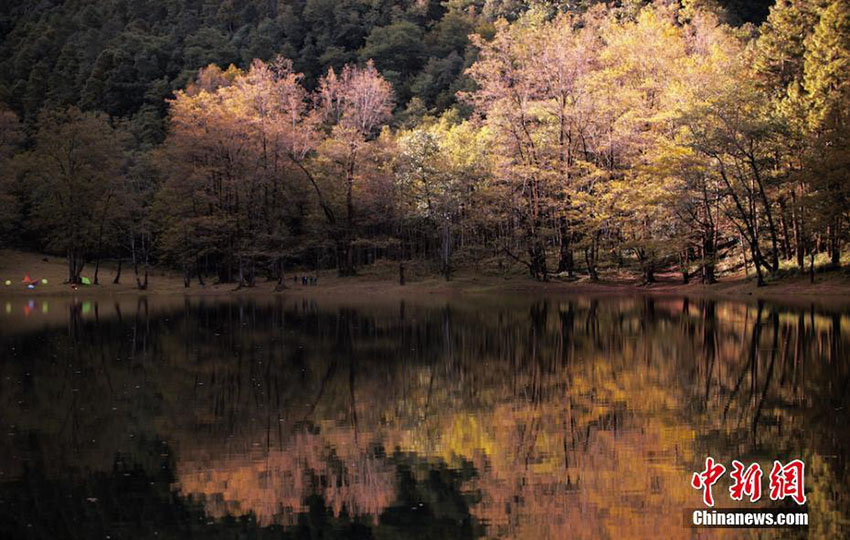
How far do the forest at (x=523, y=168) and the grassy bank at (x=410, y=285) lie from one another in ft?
3.86

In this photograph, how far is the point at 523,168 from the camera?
168 ft

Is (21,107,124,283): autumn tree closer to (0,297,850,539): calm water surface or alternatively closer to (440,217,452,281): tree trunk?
(440,217,452,281): tree trunk

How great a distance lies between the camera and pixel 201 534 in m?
8.70

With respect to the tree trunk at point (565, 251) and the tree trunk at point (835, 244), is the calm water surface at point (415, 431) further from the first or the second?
the tree trunk at point (565, 251)

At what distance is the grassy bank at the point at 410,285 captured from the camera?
4047cm

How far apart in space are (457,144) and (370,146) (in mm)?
6003

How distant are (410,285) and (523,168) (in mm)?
10691

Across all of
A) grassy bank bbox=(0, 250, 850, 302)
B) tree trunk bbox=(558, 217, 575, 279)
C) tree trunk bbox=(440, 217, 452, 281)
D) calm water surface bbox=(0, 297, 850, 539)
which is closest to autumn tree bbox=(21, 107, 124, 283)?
grassy bank bbox=(0, 250, 850, 302)

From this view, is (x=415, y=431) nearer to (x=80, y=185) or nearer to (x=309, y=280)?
(x=309, y=280)

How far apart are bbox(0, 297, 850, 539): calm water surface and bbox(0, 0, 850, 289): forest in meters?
18.9

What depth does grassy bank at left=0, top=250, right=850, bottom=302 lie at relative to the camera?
40.5 m

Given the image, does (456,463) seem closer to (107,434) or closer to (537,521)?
(537,521)

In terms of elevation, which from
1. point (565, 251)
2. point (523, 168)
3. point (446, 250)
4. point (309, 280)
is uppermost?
point (523, 168)

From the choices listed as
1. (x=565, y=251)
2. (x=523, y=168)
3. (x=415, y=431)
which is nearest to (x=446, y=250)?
(x=565, y=251)
